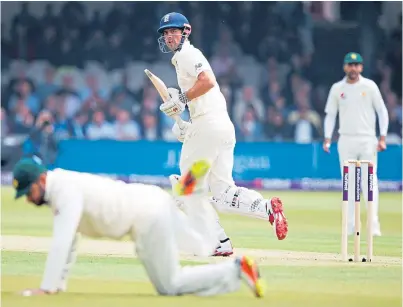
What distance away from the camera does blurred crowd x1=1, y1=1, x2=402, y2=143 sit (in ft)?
74.3

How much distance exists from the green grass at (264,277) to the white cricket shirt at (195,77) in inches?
54.8

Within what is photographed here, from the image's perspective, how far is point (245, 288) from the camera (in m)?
7.81

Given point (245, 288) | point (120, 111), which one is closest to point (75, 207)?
point (245, 288)

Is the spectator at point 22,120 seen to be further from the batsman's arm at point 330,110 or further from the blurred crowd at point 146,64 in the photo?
the batsman's arm at point 330,110

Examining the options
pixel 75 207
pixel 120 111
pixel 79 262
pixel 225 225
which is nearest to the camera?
pixel 75 207

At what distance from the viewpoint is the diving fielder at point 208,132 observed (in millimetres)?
9609

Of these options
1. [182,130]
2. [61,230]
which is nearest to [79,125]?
[182,130]

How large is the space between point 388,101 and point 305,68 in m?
1.92

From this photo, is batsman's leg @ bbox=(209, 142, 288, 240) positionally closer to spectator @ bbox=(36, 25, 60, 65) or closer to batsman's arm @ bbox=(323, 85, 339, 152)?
batsman's arm @ bbox=(323, 85, 339, 152)

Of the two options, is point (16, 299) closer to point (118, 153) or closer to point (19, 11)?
point (118, 153)

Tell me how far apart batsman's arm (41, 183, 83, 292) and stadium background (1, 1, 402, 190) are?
47.4ft

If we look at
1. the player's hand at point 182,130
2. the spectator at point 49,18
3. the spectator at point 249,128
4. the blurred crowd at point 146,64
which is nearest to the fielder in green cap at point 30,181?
the player's hand at point 182,130

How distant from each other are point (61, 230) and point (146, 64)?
17412 mm

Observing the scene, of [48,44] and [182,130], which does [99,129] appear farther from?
[182,130]
